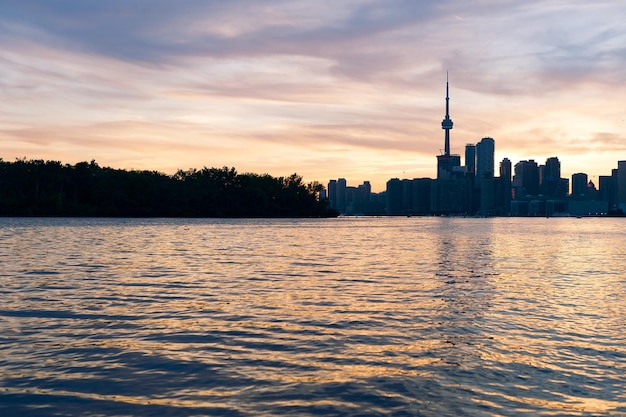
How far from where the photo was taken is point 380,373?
57.2ft

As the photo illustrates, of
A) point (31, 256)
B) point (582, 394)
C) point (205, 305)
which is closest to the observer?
point (582, 394)

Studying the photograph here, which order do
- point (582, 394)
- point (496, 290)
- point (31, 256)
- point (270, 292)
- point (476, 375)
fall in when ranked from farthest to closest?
1. point (31, 256)
2. point (496, 290)
3. point (270, 292)
4. point (476, 375)
5. point (582, 394)

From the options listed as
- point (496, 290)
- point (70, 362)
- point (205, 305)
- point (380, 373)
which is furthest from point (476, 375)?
point (496, 290)

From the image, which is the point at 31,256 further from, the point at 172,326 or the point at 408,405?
the point at 408,405

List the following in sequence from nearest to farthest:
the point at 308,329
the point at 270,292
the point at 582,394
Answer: the point at 582,394 → the point at 308,329 → the point at 270,292

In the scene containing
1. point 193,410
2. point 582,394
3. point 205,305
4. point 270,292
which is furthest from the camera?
point 270,292

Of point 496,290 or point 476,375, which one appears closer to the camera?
point 476,375

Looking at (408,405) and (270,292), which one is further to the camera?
(270,292)

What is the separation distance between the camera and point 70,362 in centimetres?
1823

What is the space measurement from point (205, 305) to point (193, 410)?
1591cm

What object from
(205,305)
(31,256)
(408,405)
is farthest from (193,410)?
(31,256)

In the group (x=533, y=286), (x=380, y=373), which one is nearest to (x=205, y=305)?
(x=380, y=373)

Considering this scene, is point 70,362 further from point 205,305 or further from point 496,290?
point 496,290

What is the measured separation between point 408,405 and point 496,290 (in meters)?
25.7
